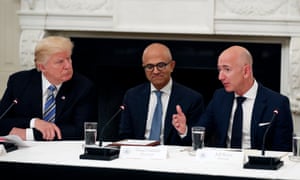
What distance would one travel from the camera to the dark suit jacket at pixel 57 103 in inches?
150

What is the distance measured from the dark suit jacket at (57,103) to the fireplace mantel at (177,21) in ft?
4.93

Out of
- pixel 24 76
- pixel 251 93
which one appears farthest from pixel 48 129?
pixel 251 93

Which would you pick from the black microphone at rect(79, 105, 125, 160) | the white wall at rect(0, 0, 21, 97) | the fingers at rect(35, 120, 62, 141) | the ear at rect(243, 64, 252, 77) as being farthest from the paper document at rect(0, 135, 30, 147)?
the white wall at rect(0, 0, 21, 97)

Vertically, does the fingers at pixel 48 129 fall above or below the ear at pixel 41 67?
below

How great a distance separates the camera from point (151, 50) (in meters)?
4.05

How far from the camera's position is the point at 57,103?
12.6ft

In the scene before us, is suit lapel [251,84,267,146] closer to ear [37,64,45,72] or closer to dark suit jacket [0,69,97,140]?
dark suit jacket [0,69,97,140]

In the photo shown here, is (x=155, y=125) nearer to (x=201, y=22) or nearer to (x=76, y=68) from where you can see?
(x=201, y=22)

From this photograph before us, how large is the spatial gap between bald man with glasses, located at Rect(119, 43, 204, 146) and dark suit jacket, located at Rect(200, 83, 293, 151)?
0.18 m

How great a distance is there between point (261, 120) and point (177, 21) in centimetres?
191

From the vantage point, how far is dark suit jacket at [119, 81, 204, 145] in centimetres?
388

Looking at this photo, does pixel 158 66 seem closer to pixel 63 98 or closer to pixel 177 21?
pixel 63 98

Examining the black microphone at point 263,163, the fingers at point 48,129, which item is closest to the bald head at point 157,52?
the fingers at point 48,129

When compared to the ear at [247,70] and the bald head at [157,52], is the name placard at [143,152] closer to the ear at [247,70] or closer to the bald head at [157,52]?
the ear at [247,70]
